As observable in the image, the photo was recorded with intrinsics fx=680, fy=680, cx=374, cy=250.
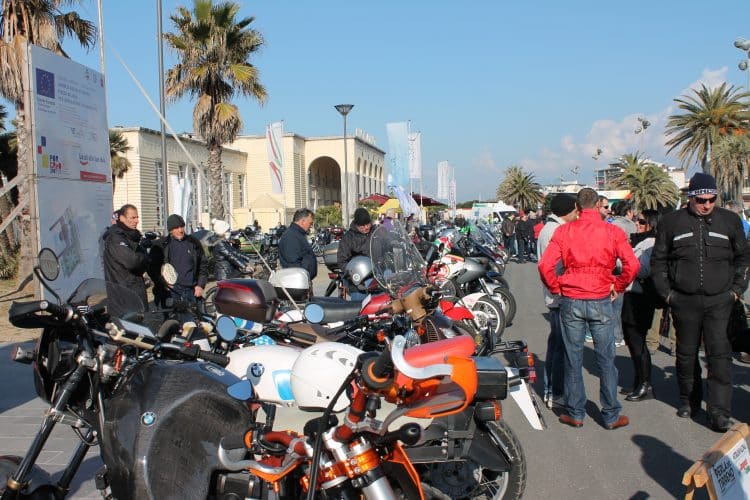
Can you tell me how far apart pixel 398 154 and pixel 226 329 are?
24.2 meters

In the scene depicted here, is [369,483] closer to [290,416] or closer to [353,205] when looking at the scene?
[290,416]

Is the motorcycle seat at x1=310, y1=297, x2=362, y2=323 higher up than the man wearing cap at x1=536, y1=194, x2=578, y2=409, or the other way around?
the motorcycle seat at x1=310, y1=297, x2=362, y2=323

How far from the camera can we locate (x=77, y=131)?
10.7m

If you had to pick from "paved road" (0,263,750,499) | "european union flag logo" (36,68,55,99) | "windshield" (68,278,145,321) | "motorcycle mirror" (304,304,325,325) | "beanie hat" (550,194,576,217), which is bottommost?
"paved road" (0,263,750,499)

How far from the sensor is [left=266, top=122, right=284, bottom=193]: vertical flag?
23938 millimetres

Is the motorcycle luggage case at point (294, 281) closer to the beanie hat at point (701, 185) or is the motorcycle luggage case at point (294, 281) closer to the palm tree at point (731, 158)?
the beanie hat at point (701, 185)

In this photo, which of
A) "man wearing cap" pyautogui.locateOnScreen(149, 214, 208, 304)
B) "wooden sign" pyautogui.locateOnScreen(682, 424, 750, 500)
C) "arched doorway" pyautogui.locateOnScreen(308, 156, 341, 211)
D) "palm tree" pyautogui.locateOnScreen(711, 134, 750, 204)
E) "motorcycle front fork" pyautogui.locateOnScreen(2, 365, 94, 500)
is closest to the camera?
"wooden sign" pyautogui.locateOnScreen(682, 424, 750, 500)

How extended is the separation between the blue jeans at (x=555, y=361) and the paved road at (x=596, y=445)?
249 mm

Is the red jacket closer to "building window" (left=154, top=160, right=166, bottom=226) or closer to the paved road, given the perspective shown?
the paved road

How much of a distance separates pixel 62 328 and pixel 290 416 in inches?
43.2

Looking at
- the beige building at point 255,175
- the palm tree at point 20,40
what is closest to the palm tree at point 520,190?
the beige building at point 255,175

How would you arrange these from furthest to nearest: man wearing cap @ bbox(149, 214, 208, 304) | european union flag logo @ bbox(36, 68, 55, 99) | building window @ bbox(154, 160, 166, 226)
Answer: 1. building window @ bbox(154, 160, 166, 226)
2. european union flag logo @ bbox(36, 68, 55, 99)
3. man wearing cap @ bbox(149, 214, 208, 304)

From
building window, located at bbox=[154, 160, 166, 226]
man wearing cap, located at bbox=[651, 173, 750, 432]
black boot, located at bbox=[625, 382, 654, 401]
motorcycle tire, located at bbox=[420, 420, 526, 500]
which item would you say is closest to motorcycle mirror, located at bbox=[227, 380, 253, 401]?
motorcycle tire, located at bbox=[420, 420, 526, 500]

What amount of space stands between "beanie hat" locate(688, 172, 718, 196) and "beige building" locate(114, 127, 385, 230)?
14052 mm
